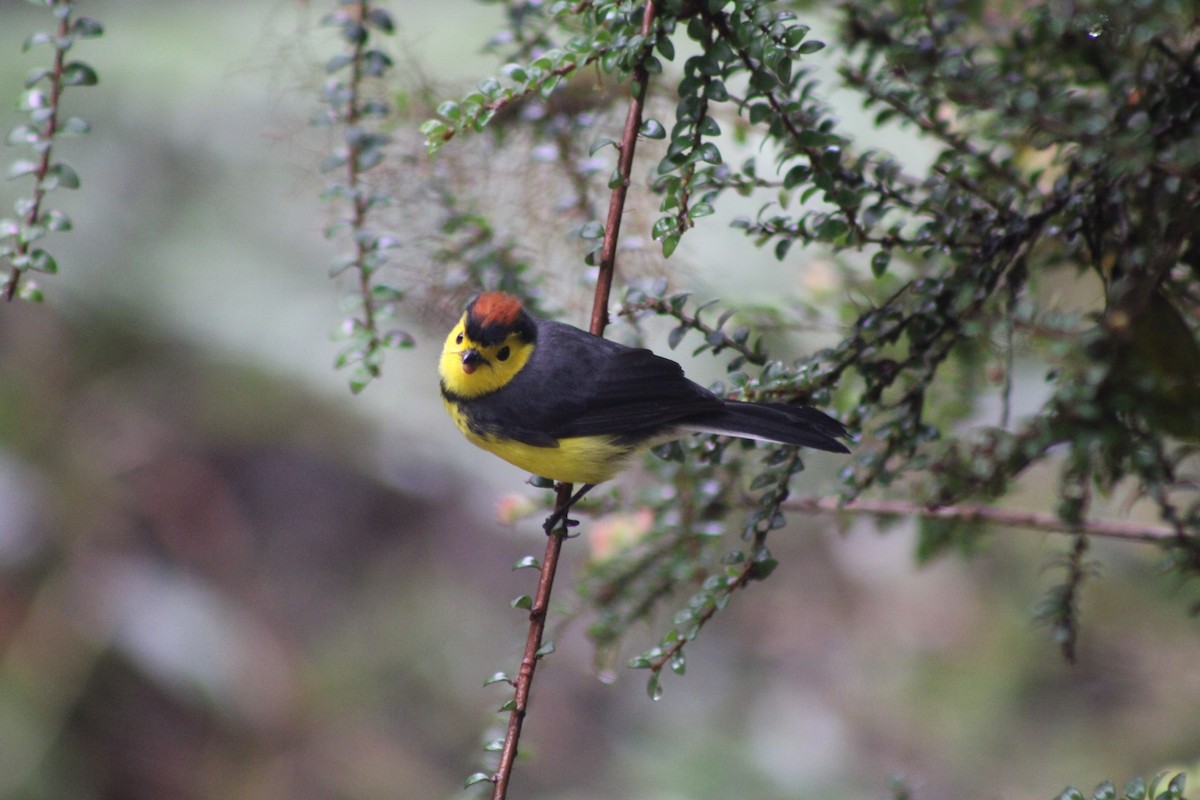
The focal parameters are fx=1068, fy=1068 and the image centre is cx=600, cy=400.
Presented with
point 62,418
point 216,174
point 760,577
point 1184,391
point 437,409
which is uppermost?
point 216,174

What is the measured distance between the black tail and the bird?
27 cm

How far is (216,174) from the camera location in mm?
4969

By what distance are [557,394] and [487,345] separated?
0.73 feet

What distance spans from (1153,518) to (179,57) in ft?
13.7

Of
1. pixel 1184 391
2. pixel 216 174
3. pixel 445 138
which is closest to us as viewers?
pixel 1184 391

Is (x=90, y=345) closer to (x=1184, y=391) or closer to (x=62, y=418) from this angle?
(x=62, y=418)

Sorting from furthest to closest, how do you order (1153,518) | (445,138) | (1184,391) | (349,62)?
(1153,518), (349,62), (445,138), (1184,391)

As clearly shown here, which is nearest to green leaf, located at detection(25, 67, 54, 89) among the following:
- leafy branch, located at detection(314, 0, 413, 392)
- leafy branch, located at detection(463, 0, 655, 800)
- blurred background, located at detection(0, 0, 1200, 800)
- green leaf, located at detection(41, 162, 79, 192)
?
green leaf, located at detection(41, 162, 79, 192)

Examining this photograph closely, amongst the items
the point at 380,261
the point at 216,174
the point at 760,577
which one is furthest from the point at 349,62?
the point at 216,174

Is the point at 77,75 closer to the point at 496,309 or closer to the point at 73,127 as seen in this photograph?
the point at 73,127

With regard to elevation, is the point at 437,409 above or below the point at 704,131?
above

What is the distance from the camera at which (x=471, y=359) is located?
2.19 metres

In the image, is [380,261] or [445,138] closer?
[445,138]

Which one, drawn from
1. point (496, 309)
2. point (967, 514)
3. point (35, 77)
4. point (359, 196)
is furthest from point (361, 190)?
point (967, 514)
